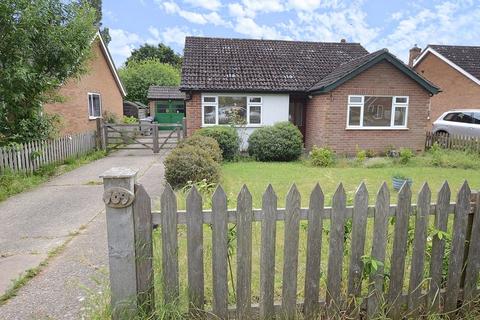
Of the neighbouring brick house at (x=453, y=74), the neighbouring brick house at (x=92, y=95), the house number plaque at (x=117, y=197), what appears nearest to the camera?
the house number plaque at (x=117, y=197)

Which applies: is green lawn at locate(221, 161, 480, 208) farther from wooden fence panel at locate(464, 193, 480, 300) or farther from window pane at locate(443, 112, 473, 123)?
window pane at locate(443, 112, 473, 123)

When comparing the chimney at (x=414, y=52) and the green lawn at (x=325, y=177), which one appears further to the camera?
the chimney at (x=414, y=52)

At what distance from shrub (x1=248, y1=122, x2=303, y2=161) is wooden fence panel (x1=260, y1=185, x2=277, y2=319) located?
385 inches

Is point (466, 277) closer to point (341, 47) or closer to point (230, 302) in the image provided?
point (230, 302)

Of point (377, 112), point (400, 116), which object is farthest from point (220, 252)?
point (400, 116)

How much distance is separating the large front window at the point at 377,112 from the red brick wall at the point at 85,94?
1017 centimetres

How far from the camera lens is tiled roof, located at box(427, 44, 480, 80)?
60.8 ft

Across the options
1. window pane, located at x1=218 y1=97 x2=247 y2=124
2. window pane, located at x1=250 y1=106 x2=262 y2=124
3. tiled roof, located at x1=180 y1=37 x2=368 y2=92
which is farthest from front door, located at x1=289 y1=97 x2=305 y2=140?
window pane, located at x1=218 y1=97 x2=247 y2=124

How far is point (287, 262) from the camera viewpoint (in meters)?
2.53

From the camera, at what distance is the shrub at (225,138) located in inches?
473

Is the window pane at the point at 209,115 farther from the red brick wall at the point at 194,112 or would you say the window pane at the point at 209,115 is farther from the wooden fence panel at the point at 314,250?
the wooden fence panel at the point at 314,250

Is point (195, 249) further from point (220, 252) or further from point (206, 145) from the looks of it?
point (206, 145)

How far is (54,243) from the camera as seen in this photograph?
4387mm

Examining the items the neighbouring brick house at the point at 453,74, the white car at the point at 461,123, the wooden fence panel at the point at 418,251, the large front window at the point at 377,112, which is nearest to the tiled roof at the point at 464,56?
the neighbouring brick house at the point at 453,74
